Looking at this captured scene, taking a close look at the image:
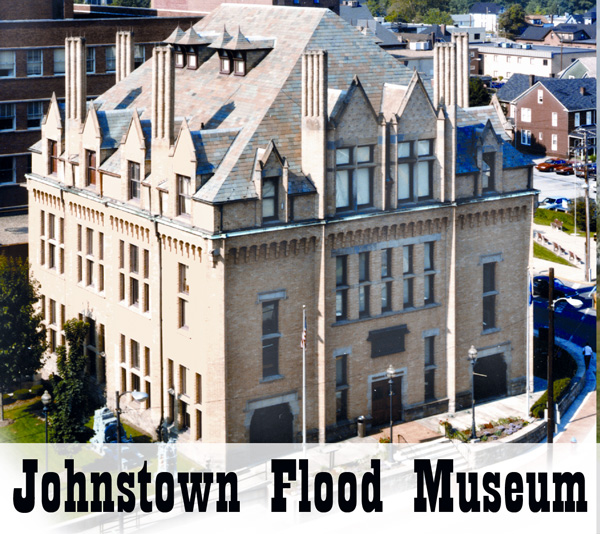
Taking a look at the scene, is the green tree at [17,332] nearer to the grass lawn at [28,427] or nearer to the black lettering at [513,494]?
the grass lawn at [28,427]

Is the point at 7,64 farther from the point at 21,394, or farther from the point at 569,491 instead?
the point at 569,491

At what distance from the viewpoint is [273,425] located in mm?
59844

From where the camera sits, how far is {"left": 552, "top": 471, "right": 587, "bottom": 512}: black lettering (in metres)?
55.1

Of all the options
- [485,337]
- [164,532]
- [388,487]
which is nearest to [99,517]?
[164,532]

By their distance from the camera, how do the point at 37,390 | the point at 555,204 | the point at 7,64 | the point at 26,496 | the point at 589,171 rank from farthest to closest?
the point at 589,171 < the point at 555,204 < the point at 7,64 < the point at 37,390 < the point at 26,496

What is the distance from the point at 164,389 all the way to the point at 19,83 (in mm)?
41386

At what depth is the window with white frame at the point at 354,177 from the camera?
59.8 metres

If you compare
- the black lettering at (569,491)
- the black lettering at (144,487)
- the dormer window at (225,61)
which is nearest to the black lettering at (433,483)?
the black lettering at (569,491)

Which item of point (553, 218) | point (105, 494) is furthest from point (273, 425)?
point (553, 218)

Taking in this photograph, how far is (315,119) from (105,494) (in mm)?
20148

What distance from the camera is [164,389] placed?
6156 centimetres

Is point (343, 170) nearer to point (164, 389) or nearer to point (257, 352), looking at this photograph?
point (257, 352)

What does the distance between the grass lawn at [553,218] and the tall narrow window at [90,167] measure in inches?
2376

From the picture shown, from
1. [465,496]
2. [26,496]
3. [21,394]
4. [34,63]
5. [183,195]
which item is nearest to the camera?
[26,496]
